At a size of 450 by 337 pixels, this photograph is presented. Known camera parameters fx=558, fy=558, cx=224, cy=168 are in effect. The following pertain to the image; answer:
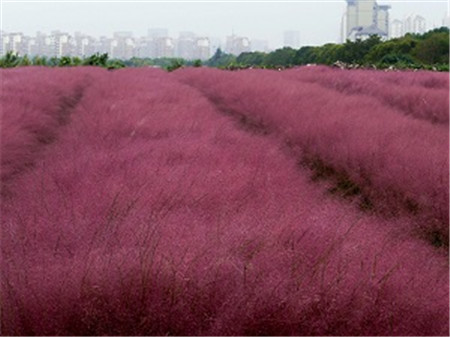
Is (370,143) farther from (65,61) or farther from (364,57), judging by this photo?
(364,57)

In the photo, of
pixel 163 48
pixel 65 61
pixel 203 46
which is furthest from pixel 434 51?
pixel 203 46

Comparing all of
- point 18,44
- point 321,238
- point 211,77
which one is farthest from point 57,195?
point 18,44

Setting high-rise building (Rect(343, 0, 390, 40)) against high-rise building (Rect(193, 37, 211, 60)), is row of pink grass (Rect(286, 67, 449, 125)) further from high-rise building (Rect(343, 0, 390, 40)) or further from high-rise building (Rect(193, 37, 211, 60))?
high-rise building (Rect(193, 37, 211, 60))

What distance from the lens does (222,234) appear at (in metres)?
1.95

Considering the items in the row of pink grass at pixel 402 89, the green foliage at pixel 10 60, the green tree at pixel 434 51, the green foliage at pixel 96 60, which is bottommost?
the row of pink grass at pixel 402 89

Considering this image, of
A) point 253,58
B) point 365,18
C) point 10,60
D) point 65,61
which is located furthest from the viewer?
point 253,58

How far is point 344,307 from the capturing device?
1.59 meters

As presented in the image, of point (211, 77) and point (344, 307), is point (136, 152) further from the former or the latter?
point (211, 77)

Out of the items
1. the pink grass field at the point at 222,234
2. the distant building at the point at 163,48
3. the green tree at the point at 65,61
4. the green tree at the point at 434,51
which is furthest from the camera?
the distant building at the point at 163,48

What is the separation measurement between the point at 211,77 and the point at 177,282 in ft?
34.1

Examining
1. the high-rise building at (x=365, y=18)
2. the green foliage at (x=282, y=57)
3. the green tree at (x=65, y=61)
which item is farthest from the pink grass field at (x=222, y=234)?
the green foliage at (x=282, y=57)

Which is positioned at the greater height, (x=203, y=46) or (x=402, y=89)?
(x=203, y=46)

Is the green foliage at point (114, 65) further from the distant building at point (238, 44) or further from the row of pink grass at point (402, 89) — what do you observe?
the distant building at point (238, 44)

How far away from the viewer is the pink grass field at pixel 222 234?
1.56m
